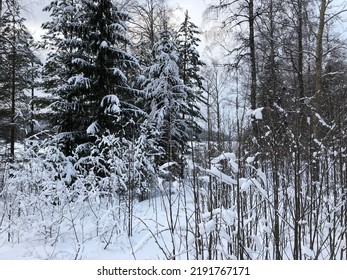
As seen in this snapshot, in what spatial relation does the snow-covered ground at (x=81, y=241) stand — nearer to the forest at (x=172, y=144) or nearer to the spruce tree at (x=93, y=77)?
the forest at (x=172, y=144)

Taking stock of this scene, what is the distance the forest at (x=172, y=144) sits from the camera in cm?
228

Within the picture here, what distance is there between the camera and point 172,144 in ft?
9.68

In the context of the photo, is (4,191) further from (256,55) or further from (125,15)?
(256,55)

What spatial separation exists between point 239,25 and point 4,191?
8687 millimetres

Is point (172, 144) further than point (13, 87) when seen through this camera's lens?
No

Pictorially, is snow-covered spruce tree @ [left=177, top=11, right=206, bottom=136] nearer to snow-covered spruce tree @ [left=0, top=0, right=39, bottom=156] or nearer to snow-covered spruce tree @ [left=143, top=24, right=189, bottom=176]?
snow-covered spruce tree @ [left=143, top=24, right=189, bottom=176]

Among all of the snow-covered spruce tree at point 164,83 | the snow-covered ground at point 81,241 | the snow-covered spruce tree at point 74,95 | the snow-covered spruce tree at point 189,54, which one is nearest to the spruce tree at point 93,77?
the snow-covered spruce tree at point 74,95

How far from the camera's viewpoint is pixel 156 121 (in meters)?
9.81

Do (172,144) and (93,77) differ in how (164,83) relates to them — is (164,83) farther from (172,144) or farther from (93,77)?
(172,144)

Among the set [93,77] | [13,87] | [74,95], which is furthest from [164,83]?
[13,87]

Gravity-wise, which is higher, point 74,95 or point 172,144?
point 74,95

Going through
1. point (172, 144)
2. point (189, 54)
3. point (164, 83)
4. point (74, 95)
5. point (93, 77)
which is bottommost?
→ point (172, 144)

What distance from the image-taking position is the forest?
2.28 metres
